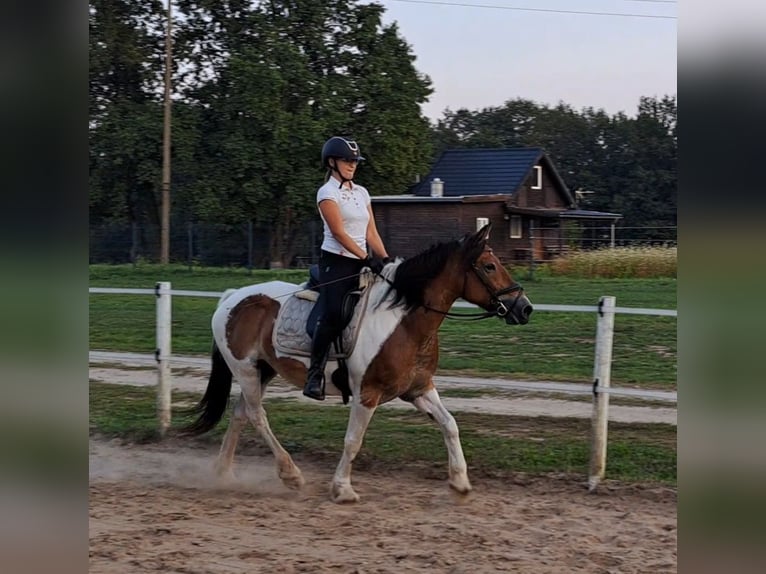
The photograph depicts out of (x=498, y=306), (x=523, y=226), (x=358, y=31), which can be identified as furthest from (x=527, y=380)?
(x=358, y=31)

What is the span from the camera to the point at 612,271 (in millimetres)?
21500

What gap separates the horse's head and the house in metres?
16.3

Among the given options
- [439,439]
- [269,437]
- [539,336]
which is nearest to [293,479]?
[269,437]

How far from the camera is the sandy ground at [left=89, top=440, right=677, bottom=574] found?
466 cm

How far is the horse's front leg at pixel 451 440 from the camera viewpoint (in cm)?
589

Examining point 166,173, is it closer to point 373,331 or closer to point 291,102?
point 291,102

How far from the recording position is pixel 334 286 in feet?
19.9

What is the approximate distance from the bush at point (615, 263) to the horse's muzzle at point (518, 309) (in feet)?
48.1

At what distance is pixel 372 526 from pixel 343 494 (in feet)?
1.99

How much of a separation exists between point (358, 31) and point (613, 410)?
27.0 meters

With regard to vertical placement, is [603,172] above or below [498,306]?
above

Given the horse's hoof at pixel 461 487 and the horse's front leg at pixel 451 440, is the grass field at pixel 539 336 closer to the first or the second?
the horse's front leg at pixel 451 440

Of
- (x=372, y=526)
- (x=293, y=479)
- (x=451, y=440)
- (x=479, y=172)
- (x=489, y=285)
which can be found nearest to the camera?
(x=372, y=526)
